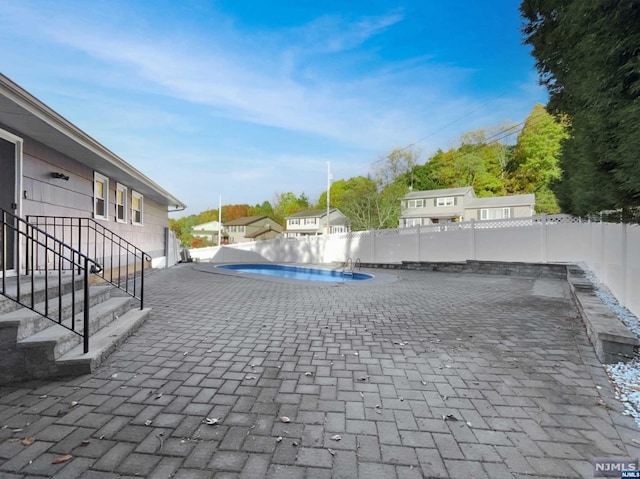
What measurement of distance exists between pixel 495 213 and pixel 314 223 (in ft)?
73.0

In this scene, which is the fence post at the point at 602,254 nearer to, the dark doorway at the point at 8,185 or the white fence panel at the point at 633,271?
the white fence panel at the point at 633,271

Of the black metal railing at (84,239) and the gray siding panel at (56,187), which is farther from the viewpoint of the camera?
the gray siding panel at (56,187)

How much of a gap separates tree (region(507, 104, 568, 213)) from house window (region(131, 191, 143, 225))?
3397 centimetres

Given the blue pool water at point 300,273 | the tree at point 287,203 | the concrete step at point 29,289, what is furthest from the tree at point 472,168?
the concrete step at point 29,289

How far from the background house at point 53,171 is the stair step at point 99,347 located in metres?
1.13

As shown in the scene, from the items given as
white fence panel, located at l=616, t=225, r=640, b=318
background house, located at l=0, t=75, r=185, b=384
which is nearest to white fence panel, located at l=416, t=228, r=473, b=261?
white fence panel, located at l=616, t=225, r=640, b=318

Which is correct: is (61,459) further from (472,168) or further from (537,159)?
(472,168)

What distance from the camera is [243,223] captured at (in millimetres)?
51531

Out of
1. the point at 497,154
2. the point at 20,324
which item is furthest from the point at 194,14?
the point at 497,154

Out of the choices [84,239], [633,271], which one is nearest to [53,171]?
[84,239]

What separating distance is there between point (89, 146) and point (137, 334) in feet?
13.4

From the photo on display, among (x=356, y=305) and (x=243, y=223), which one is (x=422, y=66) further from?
(x=243, y=223)

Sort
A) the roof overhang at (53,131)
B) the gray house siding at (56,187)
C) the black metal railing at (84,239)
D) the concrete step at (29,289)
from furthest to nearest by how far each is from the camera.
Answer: the gray house siding at (56,187) → the black metal railing at (84,239) → the roof overhang at (53,131) → the concrete step at (29,289)

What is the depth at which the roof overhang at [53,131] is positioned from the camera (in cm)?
388
